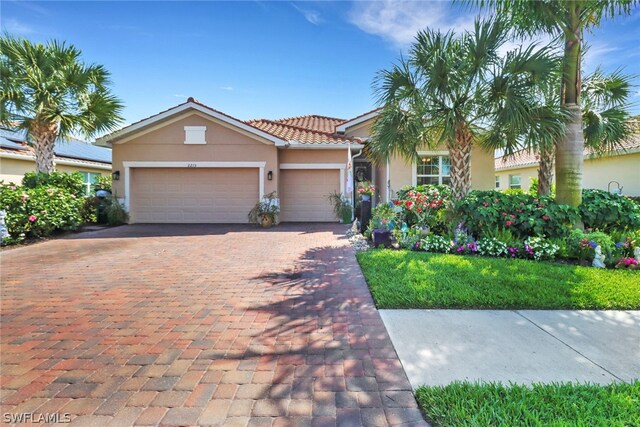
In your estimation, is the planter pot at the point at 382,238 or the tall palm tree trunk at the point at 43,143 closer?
the planter pot at the point at 382,238

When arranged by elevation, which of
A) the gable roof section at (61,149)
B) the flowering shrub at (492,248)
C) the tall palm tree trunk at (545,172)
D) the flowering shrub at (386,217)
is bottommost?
the flowering shrub at (492,248)

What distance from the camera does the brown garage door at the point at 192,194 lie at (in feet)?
42.0

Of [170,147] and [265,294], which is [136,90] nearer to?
[170,147]

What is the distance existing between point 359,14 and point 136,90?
8864mm

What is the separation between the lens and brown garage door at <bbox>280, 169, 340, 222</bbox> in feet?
43.3

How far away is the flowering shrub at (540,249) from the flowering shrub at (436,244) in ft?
5.09

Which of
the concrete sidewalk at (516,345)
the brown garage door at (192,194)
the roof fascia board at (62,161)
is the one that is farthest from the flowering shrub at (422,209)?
the roof fascia board at (62,161)

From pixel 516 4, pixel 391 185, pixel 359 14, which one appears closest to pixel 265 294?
pixel 516 4

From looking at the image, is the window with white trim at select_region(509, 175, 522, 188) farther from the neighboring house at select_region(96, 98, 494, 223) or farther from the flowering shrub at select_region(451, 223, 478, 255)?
the flowering shrub at select_region(451, 223, 478, 255)

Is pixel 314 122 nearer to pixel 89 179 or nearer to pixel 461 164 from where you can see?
pixel 461 164

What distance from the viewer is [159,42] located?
9141 millimetres

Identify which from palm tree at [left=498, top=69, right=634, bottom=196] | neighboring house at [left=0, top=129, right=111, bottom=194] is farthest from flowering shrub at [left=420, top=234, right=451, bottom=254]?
neighboring house at [left=0, top=129, right=111, bottom=194]

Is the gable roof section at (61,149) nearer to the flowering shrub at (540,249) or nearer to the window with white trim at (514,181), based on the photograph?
the flowering shrub at (540,249)

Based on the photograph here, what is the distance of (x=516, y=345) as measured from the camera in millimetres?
3004
